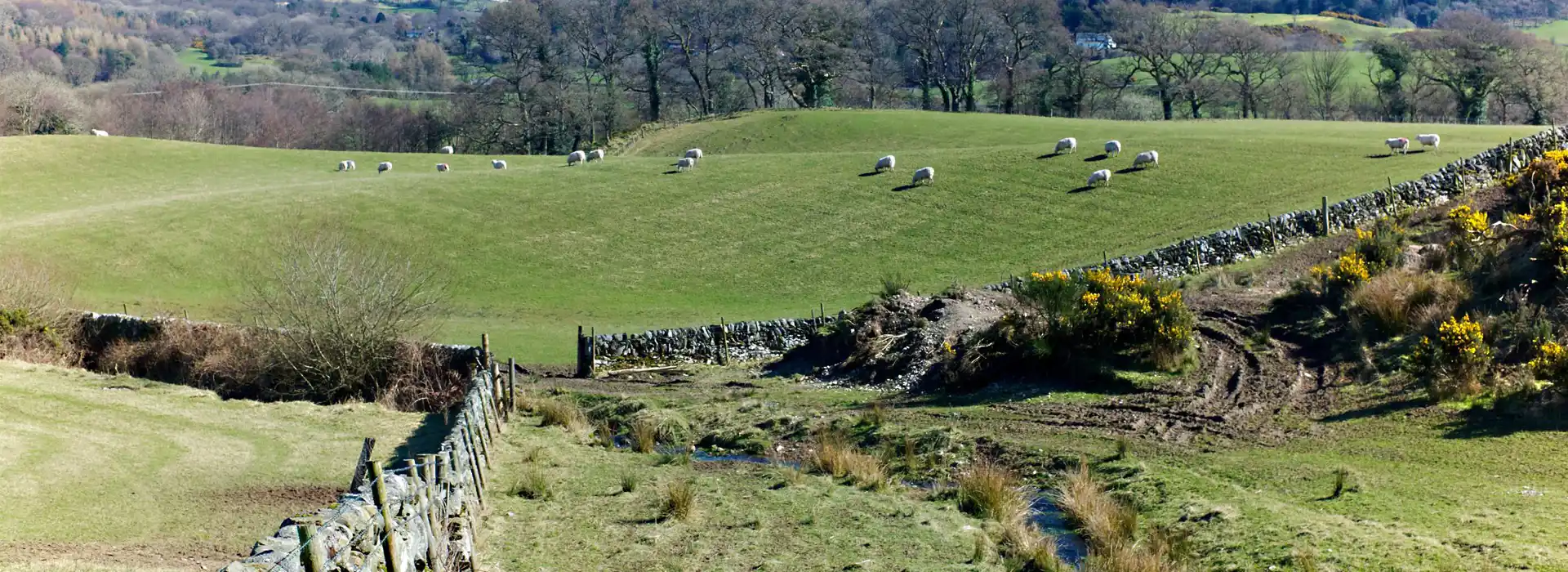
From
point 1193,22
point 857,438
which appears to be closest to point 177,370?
point 857,438

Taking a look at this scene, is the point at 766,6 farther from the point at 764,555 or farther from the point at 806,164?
the point at 764,555

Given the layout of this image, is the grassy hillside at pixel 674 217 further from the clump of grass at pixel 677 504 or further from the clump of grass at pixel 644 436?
the clump of grass at pixel 677 504

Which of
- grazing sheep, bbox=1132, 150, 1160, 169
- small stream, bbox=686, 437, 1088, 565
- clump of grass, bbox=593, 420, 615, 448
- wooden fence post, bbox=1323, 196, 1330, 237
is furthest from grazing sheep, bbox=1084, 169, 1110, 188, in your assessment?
small stream, bbox=686, 437, 1088, 565

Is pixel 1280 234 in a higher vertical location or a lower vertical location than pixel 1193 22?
lower

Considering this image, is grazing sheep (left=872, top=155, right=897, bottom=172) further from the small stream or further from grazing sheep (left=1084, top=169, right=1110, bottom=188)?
the small stream

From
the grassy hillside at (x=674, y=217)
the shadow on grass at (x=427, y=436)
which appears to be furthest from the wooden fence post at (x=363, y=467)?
the grassy hillside at (x=674, y=217)

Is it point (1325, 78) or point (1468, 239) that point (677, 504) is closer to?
point (1468, 239)
